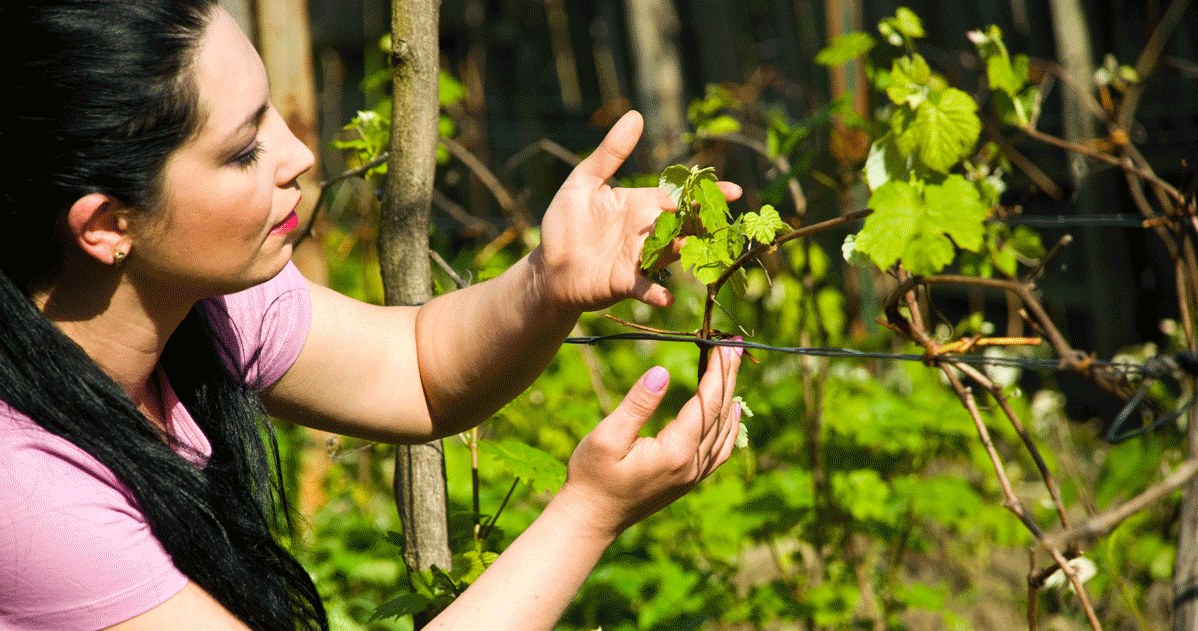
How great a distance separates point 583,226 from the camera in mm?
1527

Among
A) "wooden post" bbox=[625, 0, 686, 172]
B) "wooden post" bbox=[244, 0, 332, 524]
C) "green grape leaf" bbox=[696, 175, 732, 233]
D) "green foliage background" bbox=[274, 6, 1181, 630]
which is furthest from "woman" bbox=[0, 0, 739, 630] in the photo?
"wooden post" bbox=[625, 0, 686, 172]

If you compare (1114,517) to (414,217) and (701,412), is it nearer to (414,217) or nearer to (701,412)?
(701,412)

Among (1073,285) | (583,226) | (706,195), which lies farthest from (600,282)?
(1073,285)

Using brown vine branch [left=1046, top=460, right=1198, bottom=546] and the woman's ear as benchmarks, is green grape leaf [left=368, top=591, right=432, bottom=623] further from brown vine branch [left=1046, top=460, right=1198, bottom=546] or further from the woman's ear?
brown vine branch [left=1046, top=460, right=1198, bottom=546]

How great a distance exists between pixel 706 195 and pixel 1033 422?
258cm

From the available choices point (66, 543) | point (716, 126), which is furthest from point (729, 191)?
point (716, 126)

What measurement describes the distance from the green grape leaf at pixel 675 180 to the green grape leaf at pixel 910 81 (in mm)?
517

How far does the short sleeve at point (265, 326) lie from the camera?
169cm

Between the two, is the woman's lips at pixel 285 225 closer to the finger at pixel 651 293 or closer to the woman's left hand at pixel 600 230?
the woman's left hand at pixel 600 230

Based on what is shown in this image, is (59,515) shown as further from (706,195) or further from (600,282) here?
(706,195)

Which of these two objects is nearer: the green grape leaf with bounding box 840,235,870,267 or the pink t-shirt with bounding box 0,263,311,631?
the pink t-shirt with bounding box 0,263,311,631

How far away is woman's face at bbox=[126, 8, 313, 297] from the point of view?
1.32 m

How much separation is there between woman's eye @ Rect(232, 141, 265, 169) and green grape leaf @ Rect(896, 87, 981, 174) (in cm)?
92

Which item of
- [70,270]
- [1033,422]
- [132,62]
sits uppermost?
[132,62]
